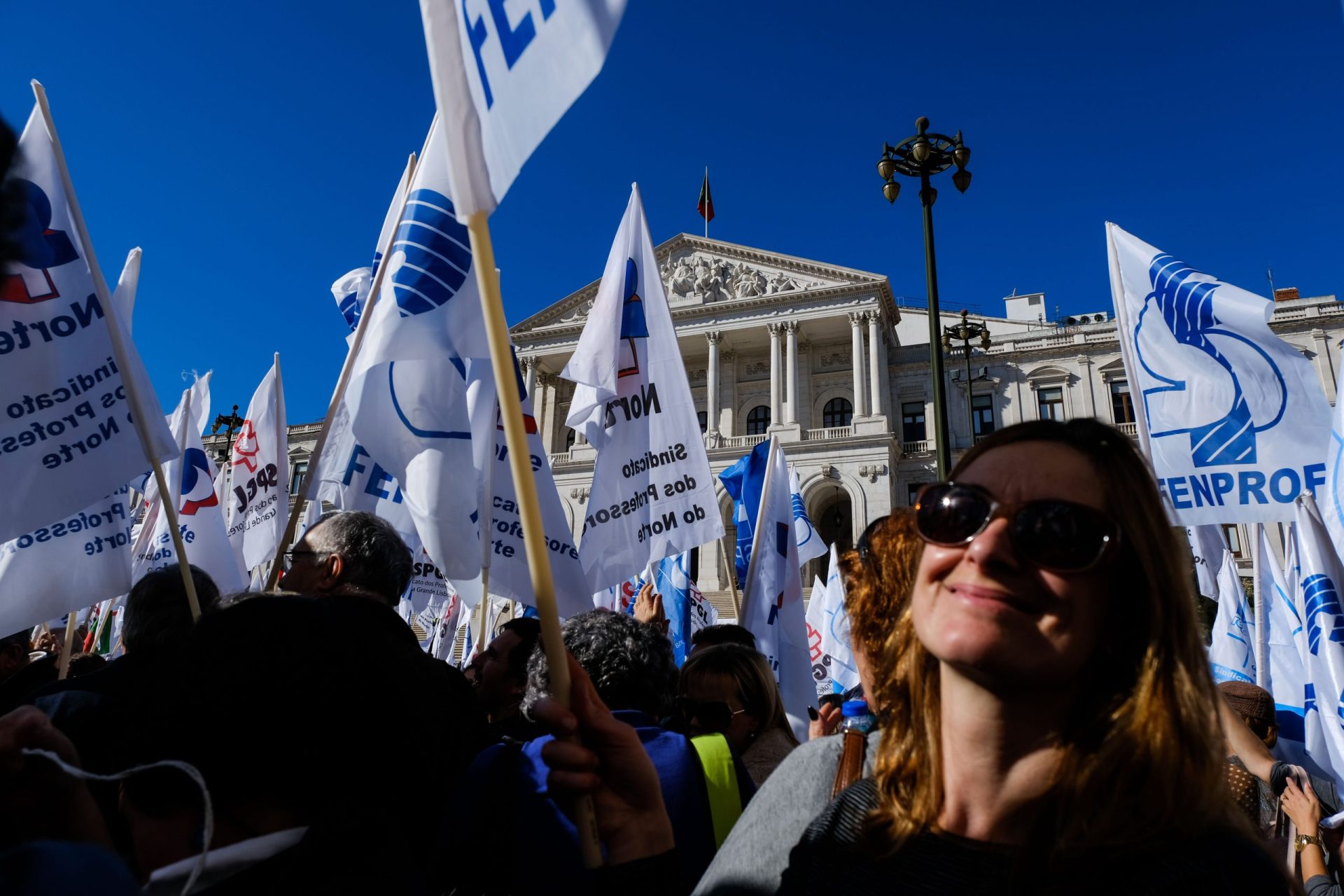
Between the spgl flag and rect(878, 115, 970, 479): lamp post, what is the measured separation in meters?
2.43

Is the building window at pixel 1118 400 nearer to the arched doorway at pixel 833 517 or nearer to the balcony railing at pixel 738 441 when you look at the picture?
the arched doorway at pixel 833 517

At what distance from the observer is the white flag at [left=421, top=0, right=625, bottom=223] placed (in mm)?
1397

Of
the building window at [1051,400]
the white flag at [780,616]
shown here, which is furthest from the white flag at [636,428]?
the building window at [1051,400]

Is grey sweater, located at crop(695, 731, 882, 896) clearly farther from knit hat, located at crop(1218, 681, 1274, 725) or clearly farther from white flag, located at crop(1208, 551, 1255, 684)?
white flag, located at crop(1208, 551, 1255, 684)

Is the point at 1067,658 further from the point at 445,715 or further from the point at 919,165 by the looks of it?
the point at 919,165

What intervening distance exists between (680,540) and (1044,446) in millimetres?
3568

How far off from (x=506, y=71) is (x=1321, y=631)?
179 inches

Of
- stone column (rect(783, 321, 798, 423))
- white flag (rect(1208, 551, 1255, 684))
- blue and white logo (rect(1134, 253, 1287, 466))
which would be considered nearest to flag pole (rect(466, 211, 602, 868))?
blue and white logo (rect(1134, 253, 1287, 466))

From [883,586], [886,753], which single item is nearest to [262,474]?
[883,586]

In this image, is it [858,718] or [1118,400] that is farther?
[1118,400]

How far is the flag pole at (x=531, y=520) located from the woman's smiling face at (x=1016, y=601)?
0.58 metres

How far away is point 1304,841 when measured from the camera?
287 centimetres

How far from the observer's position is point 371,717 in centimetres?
124

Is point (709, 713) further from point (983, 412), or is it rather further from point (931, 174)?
point (983, 412)
